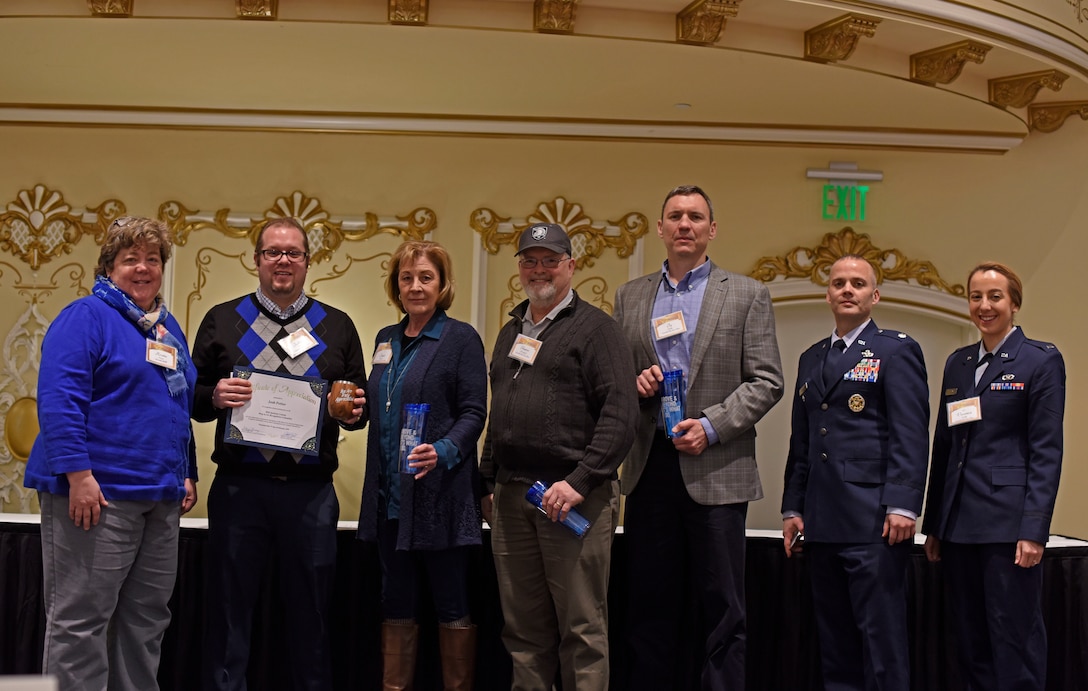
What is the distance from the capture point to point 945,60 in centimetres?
439

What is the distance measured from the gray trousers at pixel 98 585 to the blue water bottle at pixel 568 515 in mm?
1097

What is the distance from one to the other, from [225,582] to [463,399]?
94 centimetres

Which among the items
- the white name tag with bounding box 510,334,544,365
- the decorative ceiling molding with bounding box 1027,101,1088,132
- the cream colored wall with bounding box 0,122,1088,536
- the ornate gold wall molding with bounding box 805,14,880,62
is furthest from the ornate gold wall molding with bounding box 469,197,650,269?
the white name tag with bounding box 510,334,544,365

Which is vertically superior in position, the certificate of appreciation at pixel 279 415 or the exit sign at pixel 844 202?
the exit sign at pixel 844 202

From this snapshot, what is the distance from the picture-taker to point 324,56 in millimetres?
4367

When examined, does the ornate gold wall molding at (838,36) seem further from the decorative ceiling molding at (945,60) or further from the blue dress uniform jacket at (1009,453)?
the blue dress uniform jacket at (1009,453)

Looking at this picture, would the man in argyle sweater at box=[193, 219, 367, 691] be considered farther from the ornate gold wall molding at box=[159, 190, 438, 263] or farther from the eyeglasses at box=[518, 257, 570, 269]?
the ornate gold wall molding at box=[159, 190, 438, 263]

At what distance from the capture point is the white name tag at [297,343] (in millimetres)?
3072

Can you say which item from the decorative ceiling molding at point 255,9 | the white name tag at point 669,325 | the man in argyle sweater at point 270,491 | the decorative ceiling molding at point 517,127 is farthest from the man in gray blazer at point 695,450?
the decorative ceiling molding at point 517,127

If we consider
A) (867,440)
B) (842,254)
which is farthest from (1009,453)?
(842,254)

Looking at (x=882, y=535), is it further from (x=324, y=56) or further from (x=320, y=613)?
(x=324, y=56)

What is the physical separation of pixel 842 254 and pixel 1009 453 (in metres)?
2.55

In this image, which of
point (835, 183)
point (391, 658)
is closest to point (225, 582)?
point (391, 658)

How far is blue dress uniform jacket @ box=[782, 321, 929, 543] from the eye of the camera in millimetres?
3027
